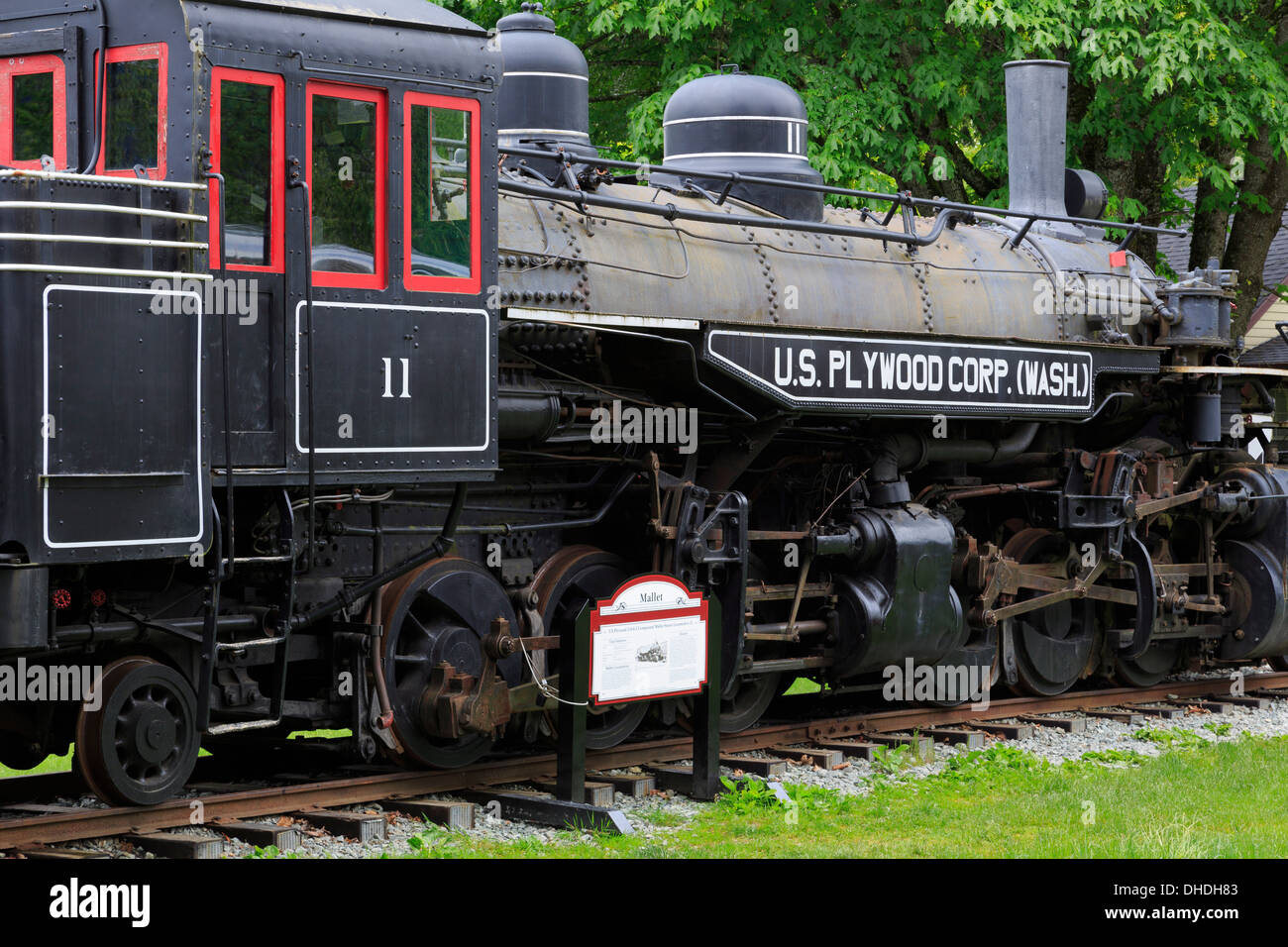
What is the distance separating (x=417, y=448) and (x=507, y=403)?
809 millimetres

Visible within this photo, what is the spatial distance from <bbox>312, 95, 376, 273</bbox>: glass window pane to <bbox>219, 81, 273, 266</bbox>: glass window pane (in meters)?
0.24

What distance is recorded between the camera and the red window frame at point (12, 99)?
720cm

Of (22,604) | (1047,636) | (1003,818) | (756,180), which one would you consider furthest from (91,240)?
(1047,636)

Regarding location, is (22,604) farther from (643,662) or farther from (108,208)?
(643,662)

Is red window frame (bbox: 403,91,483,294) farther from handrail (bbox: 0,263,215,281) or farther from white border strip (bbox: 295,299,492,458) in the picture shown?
handrail (bbox: 0,263,215,281)

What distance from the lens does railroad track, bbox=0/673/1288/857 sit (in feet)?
23.7

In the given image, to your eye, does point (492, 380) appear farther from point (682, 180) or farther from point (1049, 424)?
point (1049, 424)

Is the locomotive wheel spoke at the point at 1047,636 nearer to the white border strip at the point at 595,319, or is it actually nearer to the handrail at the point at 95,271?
the white border strip at the point at 595,319

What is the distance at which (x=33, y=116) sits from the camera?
23.9 ft

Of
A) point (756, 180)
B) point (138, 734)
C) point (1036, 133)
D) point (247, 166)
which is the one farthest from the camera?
point (1036, 133)

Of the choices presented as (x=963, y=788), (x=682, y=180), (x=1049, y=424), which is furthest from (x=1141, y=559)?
(x=682, y=180)

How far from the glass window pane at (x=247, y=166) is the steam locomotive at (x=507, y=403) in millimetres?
16

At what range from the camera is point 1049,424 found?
40.3ft

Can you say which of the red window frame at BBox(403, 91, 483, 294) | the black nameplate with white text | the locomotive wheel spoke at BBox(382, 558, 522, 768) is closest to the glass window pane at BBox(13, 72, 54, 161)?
the red window frame at BBox(403, 91, 483, 294)
